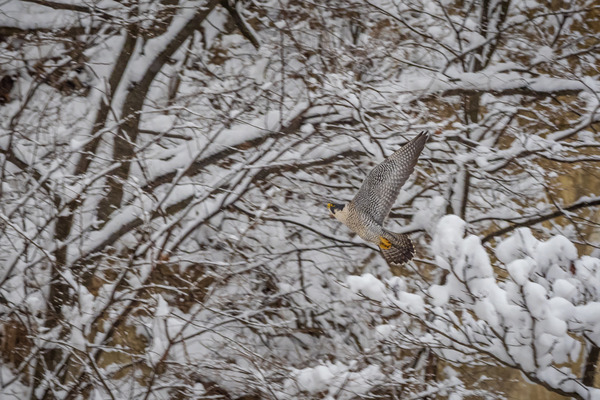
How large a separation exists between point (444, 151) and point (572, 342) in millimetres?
3495

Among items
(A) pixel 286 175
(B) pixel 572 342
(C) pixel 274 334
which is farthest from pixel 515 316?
(A) pixel 286 175

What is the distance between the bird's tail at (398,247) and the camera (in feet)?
17.5

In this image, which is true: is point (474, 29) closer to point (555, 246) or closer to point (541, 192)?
point (541, 192)

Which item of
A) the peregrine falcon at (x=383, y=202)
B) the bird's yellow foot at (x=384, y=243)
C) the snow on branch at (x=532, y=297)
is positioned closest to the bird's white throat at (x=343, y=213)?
the peregrine falcon at (x=383, y=202)

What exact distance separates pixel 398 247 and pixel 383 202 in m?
0.39

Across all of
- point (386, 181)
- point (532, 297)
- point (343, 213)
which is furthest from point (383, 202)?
point (532, 297)

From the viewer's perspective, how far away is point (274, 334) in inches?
267

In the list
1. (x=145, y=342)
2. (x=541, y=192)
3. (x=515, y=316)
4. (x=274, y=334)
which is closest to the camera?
(x=515, y=316)

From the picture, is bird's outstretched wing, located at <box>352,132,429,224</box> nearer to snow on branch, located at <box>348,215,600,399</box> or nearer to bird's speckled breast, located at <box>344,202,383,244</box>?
bird's speckled breast, located at <box>344,202,383,244</box>

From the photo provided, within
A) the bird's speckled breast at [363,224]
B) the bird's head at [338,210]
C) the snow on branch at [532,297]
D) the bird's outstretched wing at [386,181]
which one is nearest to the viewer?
the snow on branch at [532,297]

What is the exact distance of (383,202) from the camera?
523 cm

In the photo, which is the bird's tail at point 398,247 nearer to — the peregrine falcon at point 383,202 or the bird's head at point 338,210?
the peregrine falcon at point 383,202

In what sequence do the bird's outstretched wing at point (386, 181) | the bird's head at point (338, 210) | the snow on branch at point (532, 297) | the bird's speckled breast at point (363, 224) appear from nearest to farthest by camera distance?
the snow on branch at point (532, 297) → the bird's outstretched wing at point (386, 181) → the bird's speckled breast at point (363, 224) → the bird's head at point (338, 210)

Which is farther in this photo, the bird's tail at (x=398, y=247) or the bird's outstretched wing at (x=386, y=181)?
the bird's tail at (x=398, y=247)
